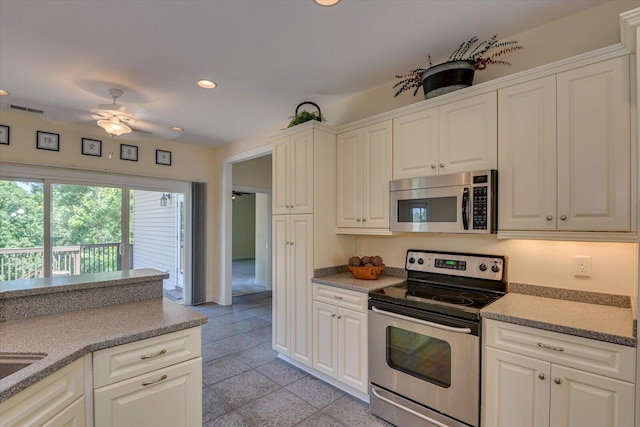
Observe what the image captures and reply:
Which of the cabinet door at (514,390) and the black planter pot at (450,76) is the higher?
the black planter pot at (450,76)

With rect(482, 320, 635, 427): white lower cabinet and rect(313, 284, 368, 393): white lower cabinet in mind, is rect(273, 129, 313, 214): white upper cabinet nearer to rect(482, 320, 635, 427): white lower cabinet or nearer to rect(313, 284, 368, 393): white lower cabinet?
rect(313, 284, 368, 393): white lower cabinet

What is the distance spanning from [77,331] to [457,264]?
242cm

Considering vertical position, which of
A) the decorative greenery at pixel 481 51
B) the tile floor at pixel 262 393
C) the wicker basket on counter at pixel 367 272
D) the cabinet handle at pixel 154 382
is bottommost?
the tile floor at pixel 262 393

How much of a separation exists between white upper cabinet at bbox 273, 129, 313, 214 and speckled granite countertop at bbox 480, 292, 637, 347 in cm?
166

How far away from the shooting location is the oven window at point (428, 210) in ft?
7.31

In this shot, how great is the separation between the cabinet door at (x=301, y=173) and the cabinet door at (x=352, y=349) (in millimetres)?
985

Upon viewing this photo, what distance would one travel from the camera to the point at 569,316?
1.68 metres

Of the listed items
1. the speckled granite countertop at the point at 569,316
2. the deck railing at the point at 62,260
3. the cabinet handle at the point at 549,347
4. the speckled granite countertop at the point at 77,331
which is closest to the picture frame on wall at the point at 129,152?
the deck railing at the point at 62,260

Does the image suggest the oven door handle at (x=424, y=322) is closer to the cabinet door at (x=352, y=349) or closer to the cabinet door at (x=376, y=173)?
the cabinet door at (x=352, y=349)

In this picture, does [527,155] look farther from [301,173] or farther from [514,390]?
[301,173]

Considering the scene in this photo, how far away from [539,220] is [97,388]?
8.06ft

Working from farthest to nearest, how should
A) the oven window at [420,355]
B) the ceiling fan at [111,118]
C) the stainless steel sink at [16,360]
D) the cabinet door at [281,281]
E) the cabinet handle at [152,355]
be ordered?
the cabinet door at [281,281] → the ceiling fan at [111,118] → the oven window at [420,355] → the cabinet handle at [152,355] → the stainless steel sink at [16,360]

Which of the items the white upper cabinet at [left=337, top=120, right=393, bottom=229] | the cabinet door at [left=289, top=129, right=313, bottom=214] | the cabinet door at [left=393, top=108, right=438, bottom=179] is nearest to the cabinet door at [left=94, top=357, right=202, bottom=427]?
the cabinet door at [left=289, top=129, right=313, bottom=214]

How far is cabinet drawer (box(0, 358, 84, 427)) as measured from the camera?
102 cm
